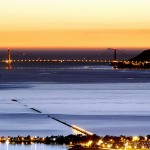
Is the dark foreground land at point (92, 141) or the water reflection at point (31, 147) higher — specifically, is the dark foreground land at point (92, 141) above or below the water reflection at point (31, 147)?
above

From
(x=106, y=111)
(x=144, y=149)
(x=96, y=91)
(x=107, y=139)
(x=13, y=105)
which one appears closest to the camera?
(x=144, y=149)

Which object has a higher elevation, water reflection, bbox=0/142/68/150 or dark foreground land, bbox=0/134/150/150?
dark foreground land, bbox=0/134/150/150

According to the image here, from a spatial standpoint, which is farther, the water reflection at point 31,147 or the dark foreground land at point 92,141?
the water reflection at point 31,147

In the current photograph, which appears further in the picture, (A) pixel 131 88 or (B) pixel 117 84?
(B) pixel 117 84

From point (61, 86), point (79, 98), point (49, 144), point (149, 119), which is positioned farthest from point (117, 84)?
point (49, 144)

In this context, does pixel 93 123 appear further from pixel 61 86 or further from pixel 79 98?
pixel 61 86

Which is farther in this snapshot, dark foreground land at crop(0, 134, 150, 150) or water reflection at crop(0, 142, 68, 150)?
water reflection at crop(0, 142, 68, 150)

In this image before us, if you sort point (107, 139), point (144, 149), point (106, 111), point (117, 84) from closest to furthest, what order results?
point (144, 149)
point (107, 139)
point (106, 111)
point (117, 84)

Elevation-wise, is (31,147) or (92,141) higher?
(92,141)
